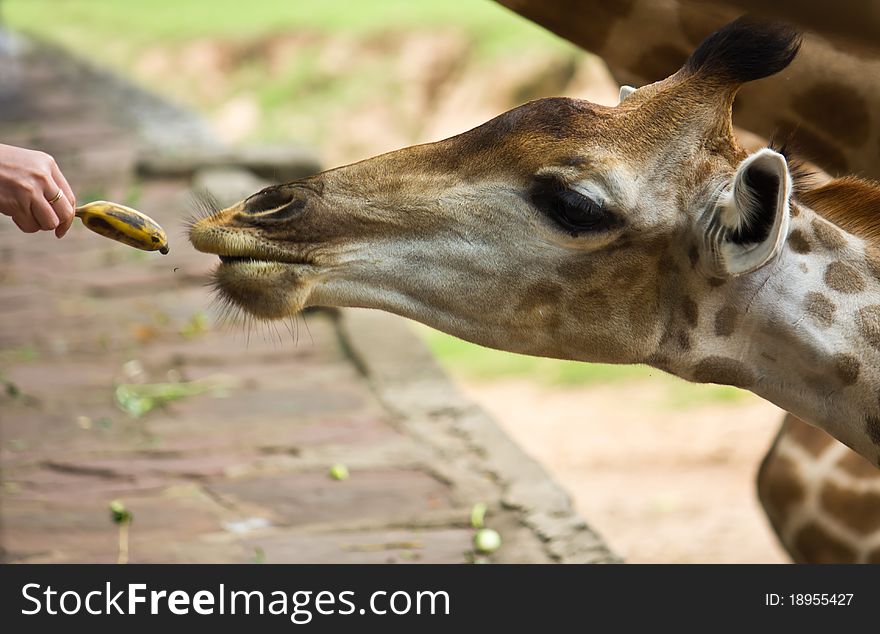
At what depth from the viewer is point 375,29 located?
741 inches

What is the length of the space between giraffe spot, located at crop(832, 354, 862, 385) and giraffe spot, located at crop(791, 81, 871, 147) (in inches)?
45.0

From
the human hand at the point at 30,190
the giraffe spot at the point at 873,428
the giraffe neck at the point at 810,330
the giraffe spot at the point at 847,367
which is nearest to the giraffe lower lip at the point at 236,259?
the human hand at the point at 30,190

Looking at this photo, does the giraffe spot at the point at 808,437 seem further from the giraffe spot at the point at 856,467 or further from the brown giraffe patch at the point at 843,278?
the brown giraffe patch at the point at 843,278

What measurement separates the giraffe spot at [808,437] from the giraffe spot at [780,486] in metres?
0.08

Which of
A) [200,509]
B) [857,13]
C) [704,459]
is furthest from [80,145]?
[857,13]

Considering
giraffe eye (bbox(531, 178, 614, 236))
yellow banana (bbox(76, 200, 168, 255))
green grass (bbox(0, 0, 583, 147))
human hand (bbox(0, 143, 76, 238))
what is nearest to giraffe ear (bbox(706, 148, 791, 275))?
giraffe eye (bbox(531, 178, 614, 236))

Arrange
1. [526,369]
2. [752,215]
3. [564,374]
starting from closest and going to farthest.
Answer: [752,215], [564,374], [526,369]

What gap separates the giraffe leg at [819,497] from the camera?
4.12 m

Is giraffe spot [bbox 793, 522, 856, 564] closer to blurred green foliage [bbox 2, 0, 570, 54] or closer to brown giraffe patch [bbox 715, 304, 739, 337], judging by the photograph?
brown giraffe patch [bbox 715, 304, 739, 337]

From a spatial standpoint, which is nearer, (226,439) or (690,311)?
(690,311)

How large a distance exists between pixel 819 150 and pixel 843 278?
1.08m

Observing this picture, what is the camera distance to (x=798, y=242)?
9.41ft

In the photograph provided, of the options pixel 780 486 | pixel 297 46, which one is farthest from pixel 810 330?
pixel 297 46

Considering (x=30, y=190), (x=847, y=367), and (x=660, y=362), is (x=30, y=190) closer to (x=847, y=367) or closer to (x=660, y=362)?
(x=660, y=362)
